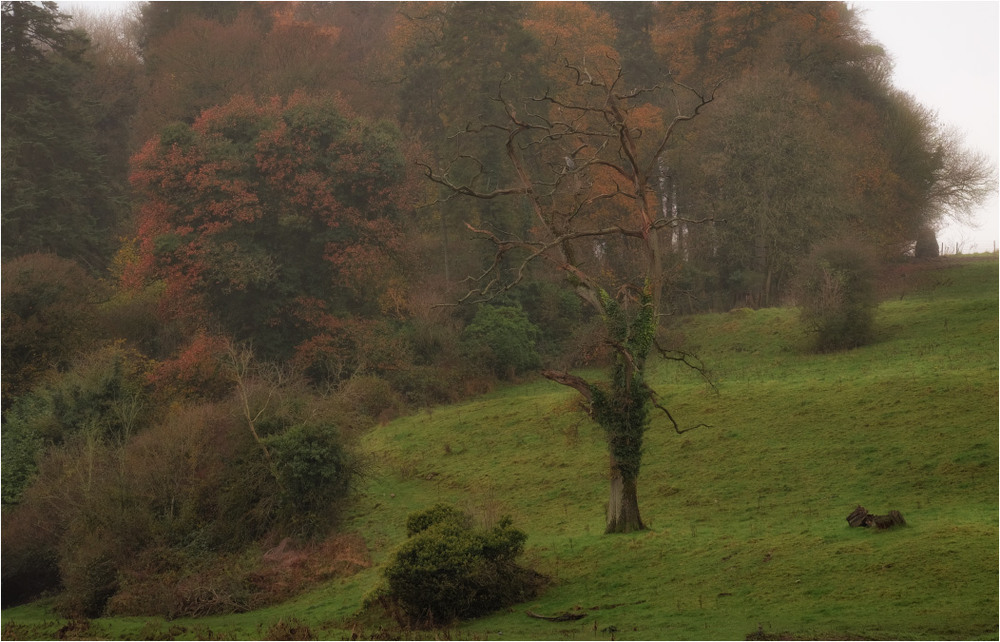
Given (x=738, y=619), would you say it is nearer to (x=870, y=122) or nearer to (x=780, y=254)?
(x=780, y=254)

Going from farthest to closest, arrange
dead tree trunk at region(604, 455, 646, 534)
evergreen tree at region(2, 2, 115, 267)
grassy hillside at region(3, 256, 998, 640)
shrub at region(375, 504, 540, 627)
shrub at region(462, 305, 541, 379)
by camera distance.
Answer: evergreen tree at region(2, 2, 115, 267) → shrub at region(462, 305, 541, 379) → dead tree trunk at region(604, 455, 646, 534) → shrub at region(375, 504, 540, 627) → grassy hillside at region(3, 256, 998, 640)

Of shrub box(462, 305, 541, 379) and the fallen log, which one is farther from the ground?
shrub box(462, 305, 541, 379)

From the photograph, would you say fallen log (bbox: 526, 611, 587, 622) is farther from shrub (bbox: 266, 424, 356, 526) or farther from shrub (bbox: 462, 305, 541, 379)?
shrub (bbox: 462, 305, 541, 379)

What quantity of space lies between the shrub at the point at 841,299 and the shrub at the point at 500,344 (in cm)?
1176

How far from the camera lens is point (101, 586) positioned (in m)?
23.2

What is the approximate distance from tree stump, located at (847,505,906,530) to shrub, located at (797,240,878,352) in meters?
16.3

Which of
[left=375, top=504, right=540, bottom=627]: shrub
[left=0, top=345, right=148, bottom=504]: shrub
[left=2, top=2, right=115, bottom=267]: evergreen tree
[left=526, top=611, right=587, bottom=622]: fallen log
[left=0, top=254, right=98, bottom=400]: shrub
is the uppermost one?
[left=2, top=2, right=115, bottom=267]: evergreen tree

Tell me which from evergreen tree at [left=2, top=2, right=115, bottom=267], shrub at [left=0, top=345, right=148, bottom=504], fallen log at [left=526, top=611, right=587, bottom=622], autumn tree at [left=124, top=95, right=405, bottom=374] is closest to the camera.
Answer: fallen log at [left=526, top=611, right=587, bottom=622]

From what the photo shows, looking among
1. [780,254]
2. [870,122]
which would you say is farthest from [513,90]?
[870,122]

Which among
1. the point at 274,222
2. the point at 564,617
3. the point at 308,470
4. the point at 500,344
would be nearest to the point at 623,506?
the point at 564,617

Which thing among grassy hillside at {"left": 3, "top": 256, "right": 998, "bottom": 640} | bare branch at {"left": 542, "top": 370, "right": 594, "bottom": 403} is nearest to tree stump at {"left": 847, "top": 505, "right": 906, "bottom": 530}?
grassy hillside at {"left": 3, "top": 256, "right": 998, "bottom": 640}

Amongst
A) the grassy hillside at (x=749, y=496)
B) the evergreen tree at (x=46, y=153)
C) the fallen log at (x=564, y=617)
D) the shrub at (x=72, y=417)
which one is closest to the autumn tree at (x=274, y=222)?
the evergreen tree at (x=46, y=153)

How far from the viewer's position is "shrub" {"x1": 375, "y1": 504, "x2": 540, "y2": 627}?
1712cm

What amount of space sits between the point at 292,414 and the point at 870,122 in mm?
39404
